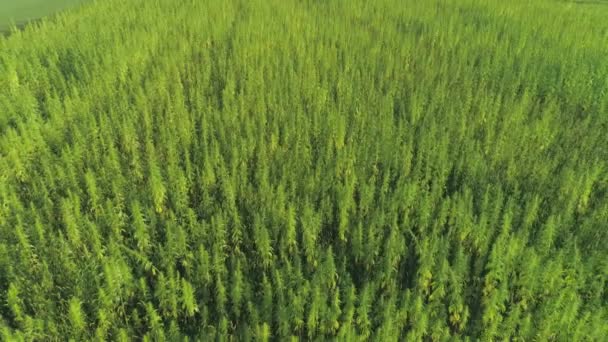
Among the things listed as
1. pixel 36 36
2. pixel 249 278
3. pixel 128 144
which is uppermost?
pixel 36 36

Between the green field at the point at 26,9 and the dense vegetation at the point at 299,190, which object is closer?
the dense vegetation at the point at 299,190

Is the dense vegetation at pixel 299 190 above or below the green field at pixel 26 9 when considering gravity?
below

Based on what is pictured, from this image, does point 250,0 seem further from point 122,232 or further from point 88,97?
point 122,232

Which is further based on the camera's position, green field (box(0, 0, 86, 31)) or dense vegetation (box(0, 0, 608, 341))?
green field (box(0, 0, 86, 31))

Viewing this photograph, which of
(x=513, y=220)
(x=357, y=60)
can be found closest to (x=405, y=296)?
(x=513, y=220)

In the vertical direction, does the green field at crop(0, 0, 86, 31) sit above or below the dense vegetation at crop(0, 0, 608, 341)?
above
